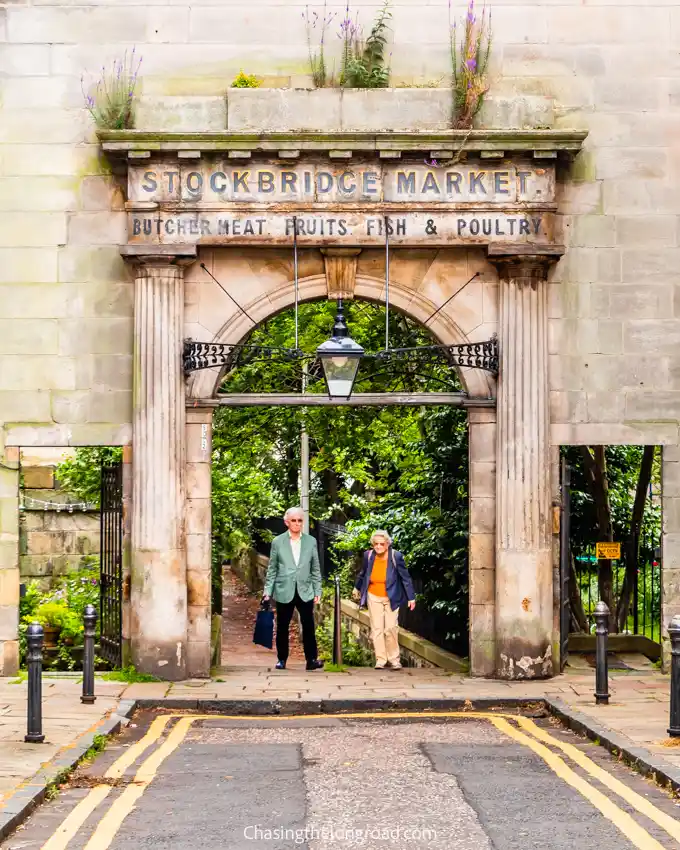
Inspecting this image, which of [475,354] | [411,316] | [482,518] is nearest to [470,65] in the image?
[411,316]

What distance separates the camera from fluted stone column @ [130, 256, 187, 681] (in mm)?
13836

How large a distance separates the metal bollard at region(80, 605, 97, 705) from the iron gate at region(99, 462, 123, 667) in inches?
88.4

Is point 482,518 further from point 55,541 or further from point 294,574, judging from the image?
point 55,541

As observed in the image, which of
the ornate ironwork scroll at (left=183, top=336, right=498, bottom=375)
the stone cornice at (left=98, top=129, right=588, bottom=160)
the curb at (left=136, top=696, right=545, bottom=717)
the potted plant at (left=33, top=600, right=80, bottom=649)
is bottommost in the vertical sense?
A: the potted plant at (left=33, top=600, right=80, bottom=649)

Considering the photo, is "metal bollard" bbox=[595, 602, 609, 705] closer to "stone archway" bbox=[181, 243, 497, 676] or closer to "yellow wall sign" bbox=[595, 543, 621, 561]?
"stone archway" bbox=[181, 243, 497, 676]

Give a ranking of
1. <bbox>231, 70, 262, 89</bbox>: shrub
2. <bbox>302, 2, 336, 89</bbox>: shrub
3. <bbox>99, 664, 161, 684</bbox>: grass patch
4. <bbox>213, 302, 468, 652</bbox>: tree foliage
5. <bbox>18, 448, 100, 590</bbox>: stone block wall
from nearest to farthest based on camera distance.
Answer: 1. <bbox>99, 664, 161, 684</bbox>: grass patch
2. <bbox>231, 70, 262, 89</bbox>: shrub
3. <bbox>302, 2, 336, 89</bbox>: shrub
4. <bbox>213, 302, 468, 652</bbox>: tree foliage
5. <bbox>18, 448, 100, 590</bbox>: stone block wall

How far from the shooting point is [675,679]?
9.89m

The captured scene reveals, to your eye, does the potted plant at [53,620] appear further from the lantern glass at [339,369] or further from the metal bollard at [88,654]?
the lantern glass at [339,369]

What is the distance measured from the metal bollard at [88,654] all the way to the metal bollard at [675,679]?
488 cm

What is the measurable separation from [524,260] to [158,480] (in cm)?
437

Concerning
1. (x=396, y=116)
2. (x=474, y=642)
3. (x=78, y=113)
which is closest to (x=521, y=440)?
(x=474, y=642)

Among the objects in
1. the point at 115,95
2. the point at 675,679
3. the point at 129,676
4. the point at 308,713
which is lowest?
the point at 308,713

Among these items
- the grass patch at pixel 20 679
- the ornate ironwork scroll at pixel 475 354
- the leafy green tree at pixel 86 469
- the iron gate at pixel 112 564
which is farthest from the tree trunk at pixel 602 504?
the grass patch at pixel 20 679

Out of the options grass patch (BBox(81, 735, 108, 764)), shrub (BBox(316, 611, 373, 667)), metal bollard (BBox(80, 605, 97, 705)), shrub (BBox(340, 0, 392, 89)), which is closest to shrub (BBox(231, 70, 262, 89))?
shrub (BBox(340, 0, 392, 89))
